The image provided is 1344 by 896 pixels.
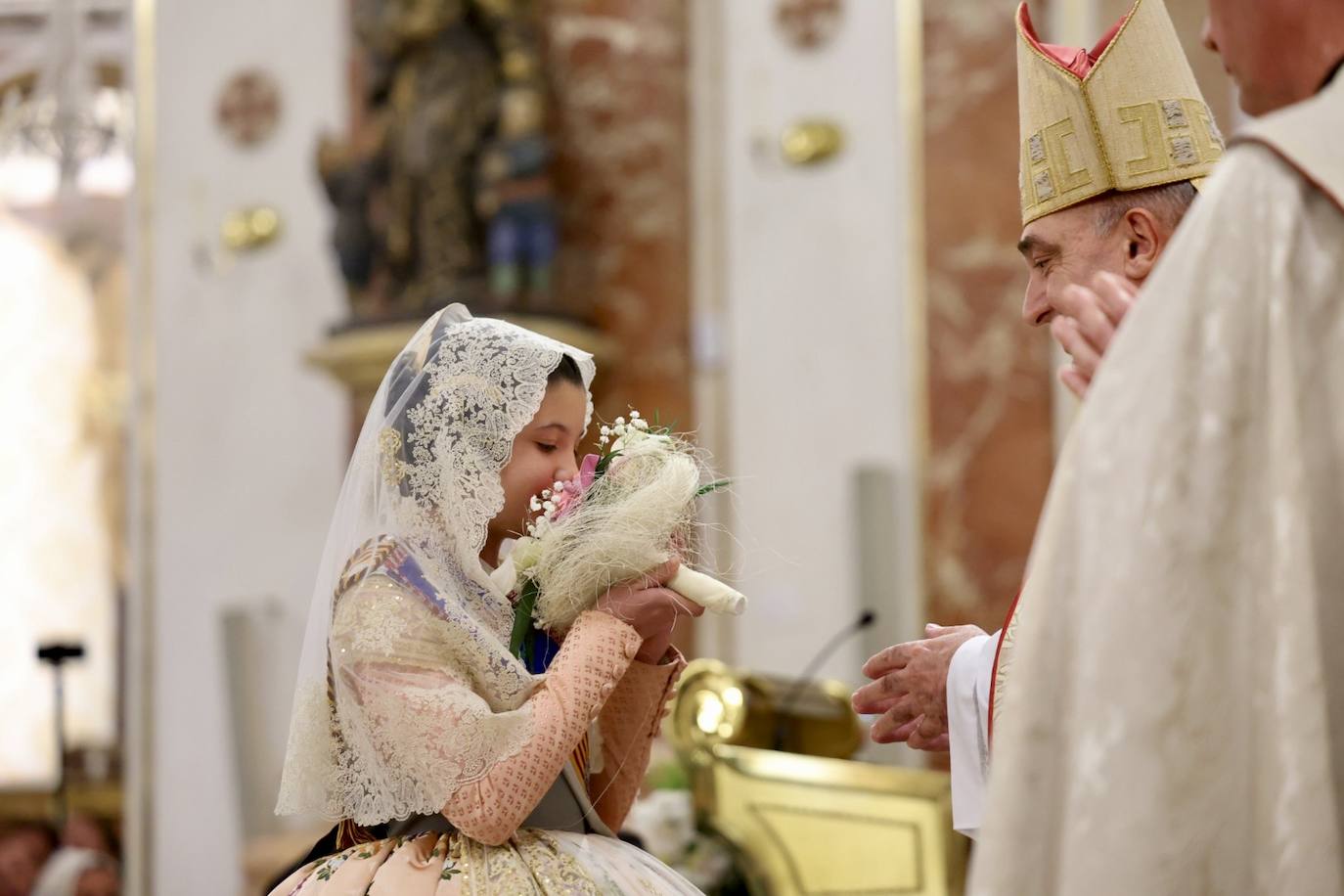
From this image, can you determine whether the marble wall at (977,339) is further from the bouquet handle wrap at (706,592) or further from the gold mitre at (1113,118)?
the bouquet handle wrap at (706,592)

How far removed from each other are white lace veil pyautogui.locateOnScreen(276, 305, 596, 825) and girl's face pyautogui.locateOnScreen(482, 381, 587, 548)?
1.7 inches

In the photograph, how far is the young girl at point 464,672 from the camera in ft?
8.35

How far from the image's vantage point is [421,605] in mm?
2639

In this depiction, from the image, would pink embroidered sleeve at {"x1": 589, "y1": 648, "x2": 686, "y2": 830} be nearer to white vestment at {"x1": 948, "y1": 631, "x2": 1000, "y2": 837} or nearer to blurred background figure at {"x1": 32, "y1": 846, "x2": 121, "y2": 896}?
white vestment at {"x1": 948, "y1": 631, "x2": 1000, "y2": 837}

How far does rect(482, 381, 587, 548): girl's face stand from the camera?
2844 millimetres

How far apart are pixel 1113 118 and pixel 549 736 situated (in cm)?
136

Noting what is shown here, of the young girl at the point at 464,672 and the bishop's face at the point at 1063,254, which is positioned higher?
the bishop's face at the point at 1063,254

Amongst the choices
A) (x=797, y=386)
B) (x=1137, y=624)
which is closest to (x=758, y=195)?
(x=797, y=386)

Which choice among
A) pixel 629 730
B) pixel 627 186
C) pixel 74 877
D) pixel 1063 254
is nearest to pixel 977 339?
pixel 627 186

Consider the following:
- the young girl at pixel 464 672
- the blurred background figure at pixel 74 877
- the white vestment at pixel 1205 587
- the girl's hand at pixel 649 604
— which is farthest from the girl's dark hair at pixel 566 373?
the blurred background figure at pixel 74 877

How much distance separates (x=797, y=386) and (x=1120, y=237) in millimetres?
5796

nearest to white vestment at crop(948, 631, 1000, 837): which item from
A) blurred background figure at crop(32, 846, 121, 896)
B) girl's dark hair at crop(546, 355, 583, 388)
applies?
girl's dark hair at crop(546, 355, 583, 388)

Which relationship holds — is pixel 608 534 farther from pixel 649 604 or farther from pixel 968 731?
pixel 968 731

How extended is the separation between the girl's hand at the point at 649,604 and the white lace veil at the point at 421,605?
0.17 metres
